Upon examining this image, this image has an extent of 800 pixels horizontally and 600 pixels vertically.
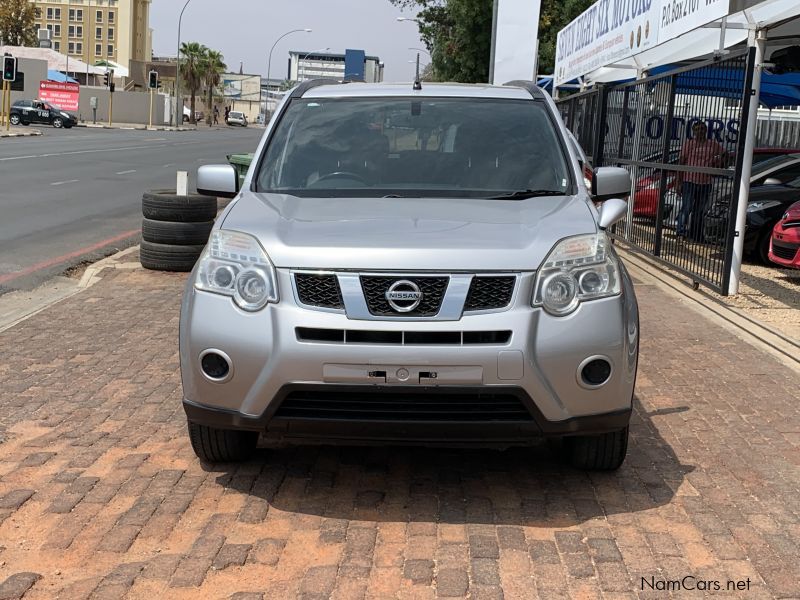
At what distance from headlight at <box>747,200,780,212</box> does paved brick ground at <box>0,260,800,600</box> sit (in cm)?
792

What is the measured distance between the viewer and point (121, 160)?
3309 cm

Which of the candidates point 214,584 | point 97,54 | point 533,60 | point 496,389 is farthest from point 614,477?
point 97,54

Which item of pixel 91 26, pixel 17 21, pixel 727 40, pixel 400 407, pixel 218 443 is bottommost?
pixel 218 443

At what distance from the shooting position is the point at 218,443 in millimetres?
4836

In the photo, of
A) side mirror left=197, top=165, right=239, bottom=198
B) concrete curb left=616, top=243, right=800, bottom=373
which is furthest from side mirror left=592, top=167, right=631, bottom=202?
concrete curb left=616, top=243, right=800, bottom=373

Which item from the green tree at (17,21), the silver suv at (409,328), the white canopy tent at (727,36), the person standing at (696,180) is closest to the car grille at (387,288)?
the silver suv at (409,328)

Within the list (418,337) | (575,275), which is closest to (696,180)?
(575,275)

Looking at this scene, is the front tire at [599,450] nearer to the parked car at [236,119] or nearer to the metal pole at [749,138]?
the metal pole at [749,138]

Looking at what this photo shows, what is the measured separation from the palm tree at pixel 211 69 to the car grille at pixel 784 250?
105796 mm

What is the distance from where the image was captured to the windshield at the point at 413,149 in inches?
211

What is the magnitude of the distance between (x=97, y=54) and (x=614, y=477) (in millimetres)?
185747

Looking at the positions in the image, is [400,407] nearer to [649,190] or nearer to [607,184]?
[607,184]

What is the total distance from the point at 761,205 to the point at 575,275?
1063 cm

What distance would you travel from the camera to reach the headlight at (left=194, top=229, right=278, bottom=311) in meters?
4.27
